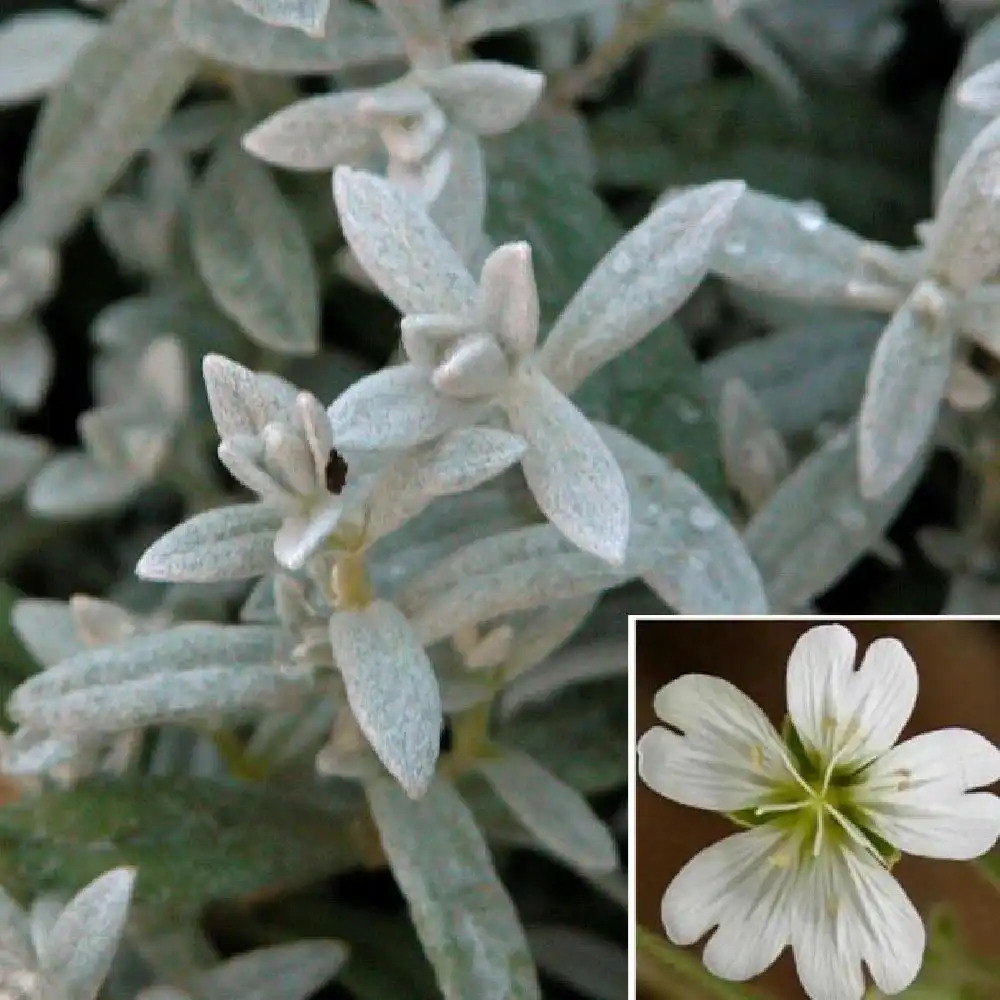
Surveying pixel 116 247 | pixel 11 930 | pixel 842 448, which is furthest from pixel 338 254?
pixel 11 930

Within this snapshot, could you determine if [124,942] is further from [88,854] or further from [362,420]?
[362,420]

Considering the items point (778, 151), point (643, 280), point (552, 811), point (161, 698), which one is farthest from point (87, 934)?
point (778, 151)

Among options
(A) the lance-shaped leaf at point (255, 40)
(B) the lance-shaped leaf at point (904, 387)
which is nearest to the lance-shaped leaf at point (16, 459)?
(A) the lance-shaped leaf at point (255, 40)

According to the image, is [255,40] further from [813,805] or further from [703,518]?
[813,805]

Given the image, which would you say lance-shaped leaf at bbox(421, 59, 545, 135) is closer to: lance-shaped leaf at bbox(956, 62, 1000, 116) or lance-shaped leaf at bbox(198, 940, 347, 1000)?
lance-shaped leaf at bbox(956, 62, 1000, 116)

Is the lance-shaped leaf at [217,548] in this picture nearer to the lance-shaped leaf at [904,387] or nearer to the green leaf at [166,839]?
the green leaf at [166,839]

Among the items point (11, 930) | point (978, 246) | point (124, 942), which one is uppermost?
point (978, 246)
